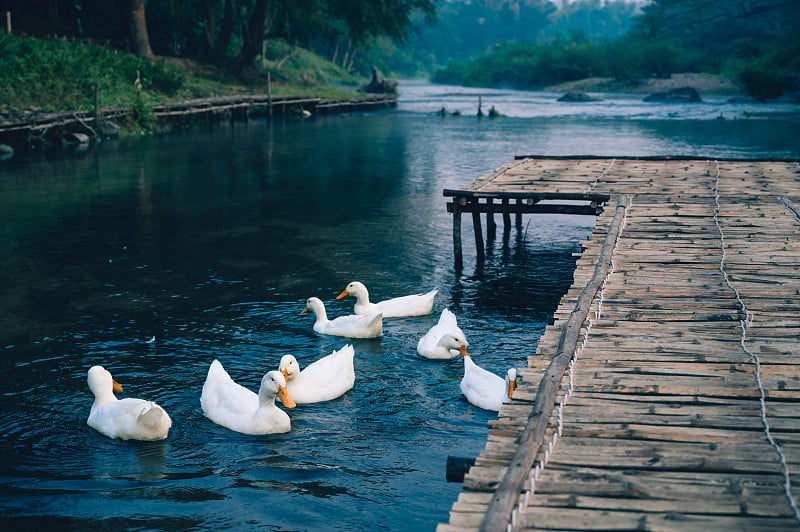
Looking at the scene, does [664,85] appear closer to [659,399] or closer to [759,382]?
Result: [759,382]

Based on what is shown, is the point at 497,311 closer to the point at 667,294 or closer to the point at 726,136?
the point at 667,294

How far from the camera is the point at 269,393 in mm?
8648

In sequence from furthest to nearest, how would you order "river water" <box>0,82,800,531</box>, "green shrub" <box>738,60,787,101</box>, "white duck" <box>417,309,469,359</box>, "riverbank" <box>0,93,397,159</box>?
"green shrub" <box>738,60,787,101</box>, "riverbank" <box>0,93,397,159</box>, "white duck" <box>417,309,469,359</box>, "river water" <box>0,82,800,531</box>

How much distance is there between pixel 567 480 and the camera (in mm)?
5117

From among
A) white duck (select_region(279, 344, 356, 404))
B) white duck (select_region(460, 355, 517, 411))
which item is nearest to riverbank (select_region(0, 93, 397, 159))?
white duck (select_region(279, 344, 356, 404))

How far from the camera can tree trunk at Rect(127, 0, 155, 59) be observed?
45531 millimetres

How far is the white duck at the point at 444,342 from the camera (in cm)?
1070

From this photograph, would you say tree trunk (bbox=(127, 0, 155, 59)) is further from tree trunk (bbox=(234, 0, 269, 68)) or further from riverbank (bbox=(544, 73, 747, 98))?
riverbank (bbox=(544, 73, 747, 98))

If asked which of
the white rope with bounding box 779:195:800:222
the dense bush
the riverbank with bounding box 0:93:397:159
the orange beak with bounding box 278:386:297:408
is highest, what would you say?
the dense bush

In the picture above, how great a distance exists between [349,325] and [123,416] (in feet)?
12.8

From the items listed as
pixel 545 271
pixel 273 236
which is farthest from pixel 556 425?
pixel 273 236

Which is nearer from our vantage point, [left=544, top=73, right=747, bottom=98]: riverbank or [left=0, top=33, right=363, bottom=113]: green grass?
[left=0, top=33, right=363, bottom=113]: green grass

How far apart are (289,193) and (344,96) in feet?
122

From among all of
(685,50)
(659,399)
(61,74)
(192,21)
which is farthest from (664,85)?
(659,399)
